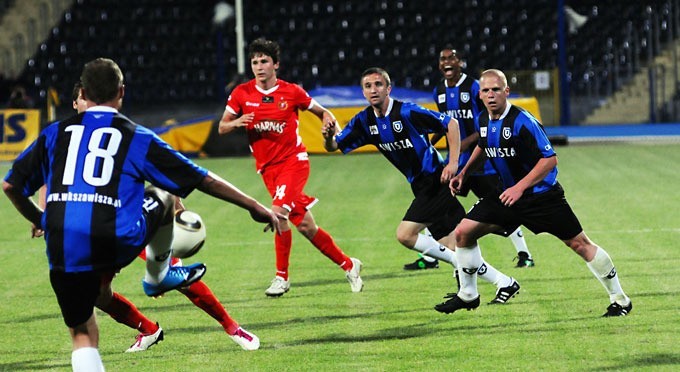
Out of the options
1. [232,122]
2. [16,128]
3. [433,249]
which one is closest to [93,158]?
[232,122]

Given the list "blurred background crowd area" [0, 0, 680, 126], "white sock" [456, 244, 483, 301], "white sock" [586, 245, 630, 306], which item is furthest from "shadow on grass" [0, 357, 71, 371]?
"blurred background crowd area" [0, 0, 680, 126]

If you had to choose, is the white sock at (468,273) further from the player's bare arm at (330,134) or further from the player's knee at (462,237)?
the player's bare arm at (330,134)

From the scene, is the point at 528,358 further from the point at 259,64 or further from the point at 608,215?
the point at 608,215

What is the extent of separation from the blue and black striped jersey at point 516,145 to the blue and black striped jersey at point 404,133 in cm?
100

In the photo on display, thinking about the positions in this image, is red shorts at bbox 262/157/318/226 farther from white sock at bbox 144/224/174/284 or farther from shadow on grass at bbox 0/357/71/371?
white sock at bbox 144/224/174/284

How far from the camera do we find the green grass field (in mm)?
6473

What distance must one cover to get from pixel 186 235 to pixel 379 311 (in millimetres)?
2416

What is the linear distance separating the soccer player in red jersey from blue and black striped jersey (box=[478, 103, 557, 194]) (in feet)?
6.25

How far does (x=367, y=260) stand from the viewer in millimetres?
10695

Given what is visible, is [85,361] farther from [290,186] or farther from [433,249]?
[290,186]

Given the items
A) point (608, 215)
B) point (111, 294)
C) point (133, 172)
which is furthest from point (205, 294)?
point (608, 215)

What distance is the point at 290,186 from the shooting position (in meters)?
9.20

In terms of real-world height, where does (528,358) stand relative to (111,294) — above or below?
below

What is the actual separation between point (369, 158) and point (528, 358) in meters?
17.0
